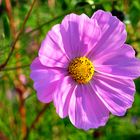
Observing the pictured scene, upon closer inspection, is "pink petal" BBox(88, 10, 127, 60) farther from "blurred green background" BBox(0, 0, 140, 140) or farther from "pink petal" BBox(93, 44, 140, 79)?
"blurred green background" BBox(0, 0, 140, 140)

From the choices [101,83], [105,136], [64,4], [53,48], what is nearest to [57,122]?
[105,136]

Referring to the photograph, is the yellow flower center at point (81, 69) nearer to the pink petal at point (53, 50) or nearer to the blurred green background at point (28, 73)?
the pink petal at point (53, 50)

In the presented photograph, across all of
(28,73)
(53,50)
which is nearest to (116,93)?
(53,50)

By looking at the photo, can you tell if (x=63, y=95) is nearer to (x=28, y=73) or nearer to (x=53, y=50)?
(x=53, y=50)

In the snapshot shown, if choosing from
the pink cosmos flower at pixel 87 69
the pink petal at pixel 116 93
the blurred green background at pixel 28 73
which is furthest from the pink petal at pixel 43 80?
the blurred green background at pixel 28 73

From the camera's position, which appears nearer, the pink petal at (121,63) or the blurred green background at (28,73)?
the pink petal at (121,63)

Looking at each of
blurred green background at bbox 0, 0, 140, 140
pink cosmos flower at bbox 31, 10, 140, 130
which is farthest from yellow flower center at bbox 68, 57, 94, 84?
blurred green background at bbox 0, 0, 140, 140
